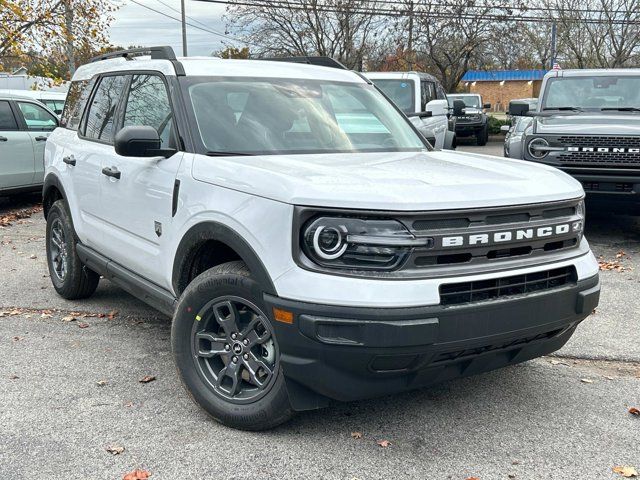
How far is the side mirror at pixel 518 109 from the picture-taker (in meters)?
8.58

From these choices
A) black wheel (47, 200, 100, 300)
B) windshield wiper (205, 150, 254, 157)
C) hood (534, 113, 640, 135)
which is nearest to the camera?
windshield wiper (205, 150, 254, 157)

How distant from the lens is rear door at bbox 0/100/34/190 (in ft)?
34.4

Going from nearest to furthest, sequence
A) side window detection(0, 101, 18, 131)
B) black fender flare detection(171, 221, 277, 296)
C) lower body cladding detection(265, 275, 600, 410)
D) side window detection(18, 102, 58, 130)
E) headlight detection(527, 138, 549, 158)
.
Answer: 1. lower body cladding detection(265, 275, 600, 410)
2. black fender flare detection(171, 221, 277, 296)
3. headlight detection(527, 138, 549, 158)
4. side window detection(0, 101, 18, 131)
5. side window detection(18, 102, 58, 130)

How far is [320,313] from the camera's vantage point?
285cm

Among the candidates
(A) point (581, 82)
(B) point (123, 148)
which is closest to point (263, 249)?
(B) point (123, 148)

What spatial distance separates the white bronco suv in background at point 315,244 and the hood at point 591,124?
3659 mm

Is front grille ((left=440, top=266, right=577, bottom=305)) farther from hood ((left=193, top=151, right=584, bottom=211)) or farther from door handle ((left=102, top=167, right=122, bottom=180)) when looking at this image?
door handle ((left=102, top=167, right=122, bottom=180))

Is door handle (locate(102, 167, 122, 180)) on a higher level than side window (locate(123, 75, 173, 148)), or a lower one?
lower

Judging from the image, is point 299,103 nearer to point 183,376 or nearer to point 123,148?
point 123,148

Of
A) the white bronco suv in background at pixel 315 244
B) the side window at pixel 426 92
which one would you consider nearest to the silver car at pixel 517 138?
the side window at pixel 426 92

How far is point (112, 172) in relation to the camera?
175 inches

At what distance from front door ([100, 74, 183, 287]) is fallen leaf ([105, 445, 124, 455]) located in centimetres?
107

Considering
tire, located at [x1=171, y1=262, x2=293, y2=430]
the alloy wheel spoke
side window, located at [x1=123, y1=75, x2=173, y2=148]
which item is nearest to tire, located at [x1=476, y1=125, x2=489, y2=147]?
side window, located at [x1=123, y1=75, x2=173, y2=148]

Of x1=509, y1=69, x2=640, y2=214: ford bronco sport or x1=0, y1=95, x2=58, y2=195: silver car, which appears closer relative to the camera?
x1=509, y1=69, x2=640, y2=214: ford bronco sport
